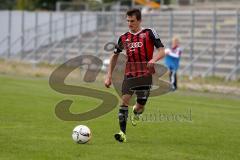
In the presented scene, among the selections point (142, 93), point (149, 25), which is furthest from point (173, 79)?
point (142, 93)

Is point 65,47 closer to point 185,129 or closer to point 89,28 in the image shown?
point 89,28

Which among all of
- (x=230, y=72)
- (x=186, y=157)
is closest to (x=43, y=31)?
(x=230, y=72)

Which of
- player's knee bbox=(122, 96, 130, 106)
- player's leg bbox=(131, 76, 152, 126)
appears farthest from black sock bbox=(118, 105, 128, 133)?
player's leg bbox=(131, 76, 152, 126)

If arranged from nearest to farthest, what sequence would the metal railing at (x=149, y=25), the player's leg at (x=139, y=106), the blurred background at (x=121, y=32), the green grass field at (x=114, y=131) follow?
the green grass field at (x=114, y=131) → the player's leg at (x=139, y=106) → the blurred background at (x=121, y=32) → the metal railing at (x=149, y=25)

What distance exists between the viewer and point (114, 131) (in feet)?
42.8

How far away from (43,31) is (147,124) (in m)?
32.0

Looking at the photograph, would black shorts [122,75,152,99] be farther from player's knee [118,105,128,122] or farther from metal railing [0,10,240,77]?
metal railing [0,10,240,77]

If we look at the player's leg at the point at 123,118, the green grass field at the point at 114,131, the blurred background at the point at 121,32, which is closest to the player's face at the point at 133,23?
the player's leg at the point at 123,118

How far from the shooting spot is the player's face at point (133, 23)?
38.6 ft

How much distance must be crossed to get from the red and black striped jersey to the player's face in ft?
0.41

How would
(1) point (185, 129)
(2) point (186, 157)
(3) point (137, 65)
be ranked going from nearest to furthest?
1. (2) point (186, 157)
2. (3) point (137, 65)
3. (1) point (185, 129)

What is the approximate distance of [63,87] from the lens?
73.6ft

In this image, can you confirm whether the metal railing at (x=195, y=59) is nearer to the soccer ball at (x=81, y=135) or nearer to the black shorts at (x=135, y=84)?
the black shorts at (x=135, y=84)

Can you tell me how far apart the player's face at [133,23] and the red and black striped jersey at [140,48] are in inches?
4.9
